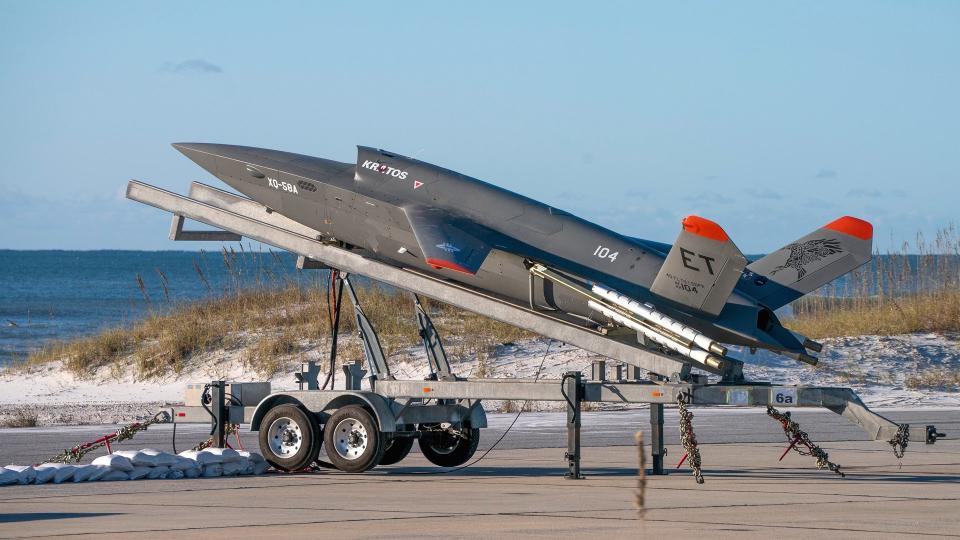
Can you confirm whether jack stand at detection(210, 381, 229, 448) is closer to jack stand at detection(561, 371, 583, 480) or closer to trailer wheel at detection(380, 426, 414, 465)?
trailer wheel at detection(380, 426, 414, 465)

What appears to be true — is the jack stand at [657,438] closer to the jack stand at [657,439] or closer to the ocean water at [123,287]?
the jack stand at [657,439]

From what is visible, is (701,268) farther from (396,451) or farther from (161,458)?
(161,458)

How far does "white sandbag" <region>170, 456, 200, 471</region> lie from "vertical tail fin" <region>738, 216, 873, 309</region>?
6.15 m

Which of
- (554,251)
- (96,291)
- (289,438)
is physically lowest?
(289,438)

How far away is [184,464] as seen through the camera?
47.6 ft

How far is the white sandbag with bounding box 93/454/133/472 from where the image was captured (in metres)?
14.1

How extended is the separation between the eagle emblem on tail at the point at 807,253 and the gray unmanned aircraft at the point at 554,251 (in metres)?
0.01

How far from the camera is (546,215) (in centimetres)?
1573

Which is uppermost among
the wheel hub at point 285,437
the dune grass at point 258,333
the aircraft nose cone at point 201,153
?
the aircraft nose cone at point 201,153

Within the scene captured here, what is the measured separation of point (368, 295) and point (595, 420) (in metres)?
9.96

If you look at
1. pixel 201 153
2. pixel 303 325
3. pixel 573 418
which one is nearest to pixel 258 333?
pixel 303 325

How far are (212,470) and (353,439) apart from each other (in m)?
1.53

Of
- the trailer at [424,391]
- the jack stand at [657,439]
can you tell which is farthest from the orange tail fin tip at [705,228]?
the jack stand at [657,439]

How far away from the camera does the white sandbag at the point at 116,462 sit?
14141 mm
